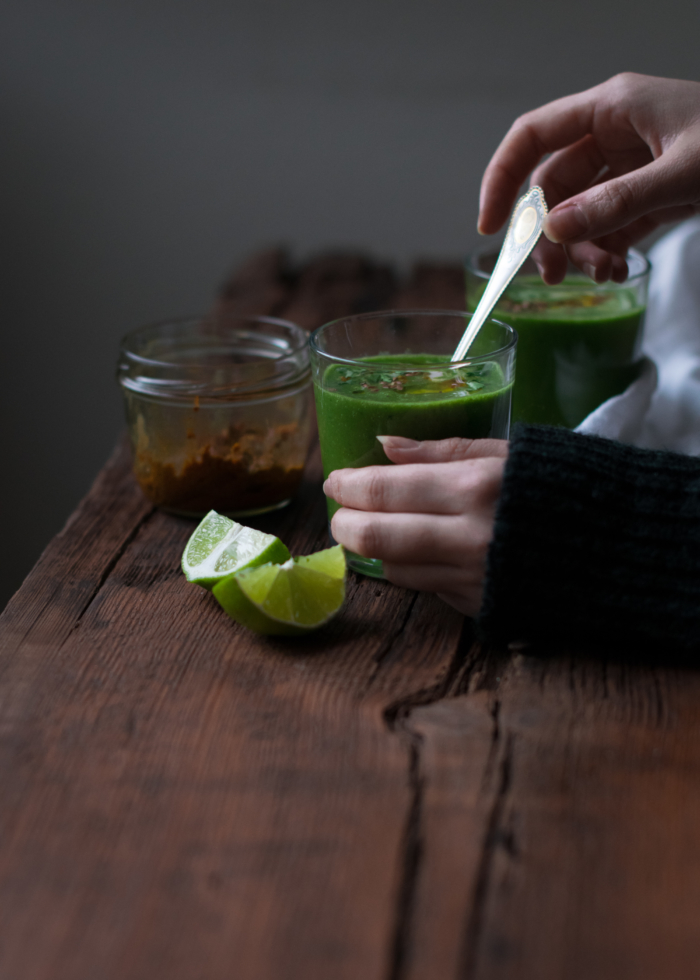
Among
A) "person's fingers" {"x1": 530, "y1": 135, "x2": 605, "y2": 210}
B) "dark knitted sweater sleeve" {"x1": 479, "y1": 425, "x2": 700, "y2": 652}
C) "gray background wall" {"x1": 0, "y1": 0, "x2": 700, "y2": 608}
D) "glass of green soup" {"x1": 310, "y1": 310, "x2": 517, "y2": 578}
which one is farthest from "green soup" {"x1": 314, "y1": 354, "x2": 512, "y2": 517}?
"gray background wall" {"x1": 0, "y1": 0, "x2": 700, "y2": 608}

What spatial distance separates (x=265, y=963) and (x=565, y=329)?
0.90 meters

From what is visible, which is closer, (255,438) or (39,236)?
(255,438)

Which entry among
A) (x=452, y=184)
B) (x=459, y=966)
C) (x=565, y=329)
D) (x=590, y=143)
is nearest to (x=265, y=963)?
(x=459, y=966)

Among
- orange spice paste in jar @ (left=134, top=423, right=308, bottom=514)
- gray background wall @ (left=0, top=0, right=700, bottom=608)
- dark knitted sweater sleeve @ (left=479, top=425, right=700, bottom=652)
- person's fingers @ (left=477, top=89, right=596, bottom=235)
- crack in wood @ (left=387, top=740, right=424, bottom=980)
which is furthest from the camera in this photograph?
gray background wall @ (left=0, top=0, right=700, bottom=608)

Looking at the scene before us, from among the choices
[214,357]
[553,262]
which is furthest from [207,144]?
[553,262]

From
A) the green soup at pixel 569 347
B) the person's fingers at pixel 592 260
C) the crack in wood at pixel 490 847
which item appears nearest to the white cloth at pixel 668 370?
the green soup at pixel 569 347

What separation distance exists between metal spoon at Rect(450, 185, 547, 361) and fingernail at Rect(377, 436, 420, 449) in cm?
14

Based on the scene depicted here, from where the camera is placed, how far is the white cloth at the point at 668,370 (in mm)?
1115

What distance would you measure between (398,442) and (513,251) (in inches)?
12.3

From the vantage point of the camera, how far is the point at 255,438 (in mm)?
1101

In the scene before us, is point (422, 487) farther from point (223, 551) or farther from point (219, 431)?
point (219, 431)

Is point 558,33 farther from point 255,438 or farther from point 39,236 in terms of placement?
point 255,438

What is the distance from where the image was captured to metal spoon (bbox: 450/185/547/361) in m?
0.98

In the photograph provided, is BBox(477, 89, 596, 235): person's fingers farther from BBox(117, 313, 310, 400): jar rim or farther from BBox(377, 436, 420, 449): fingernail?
BBox(377, 436, 420, 449): fingernail
